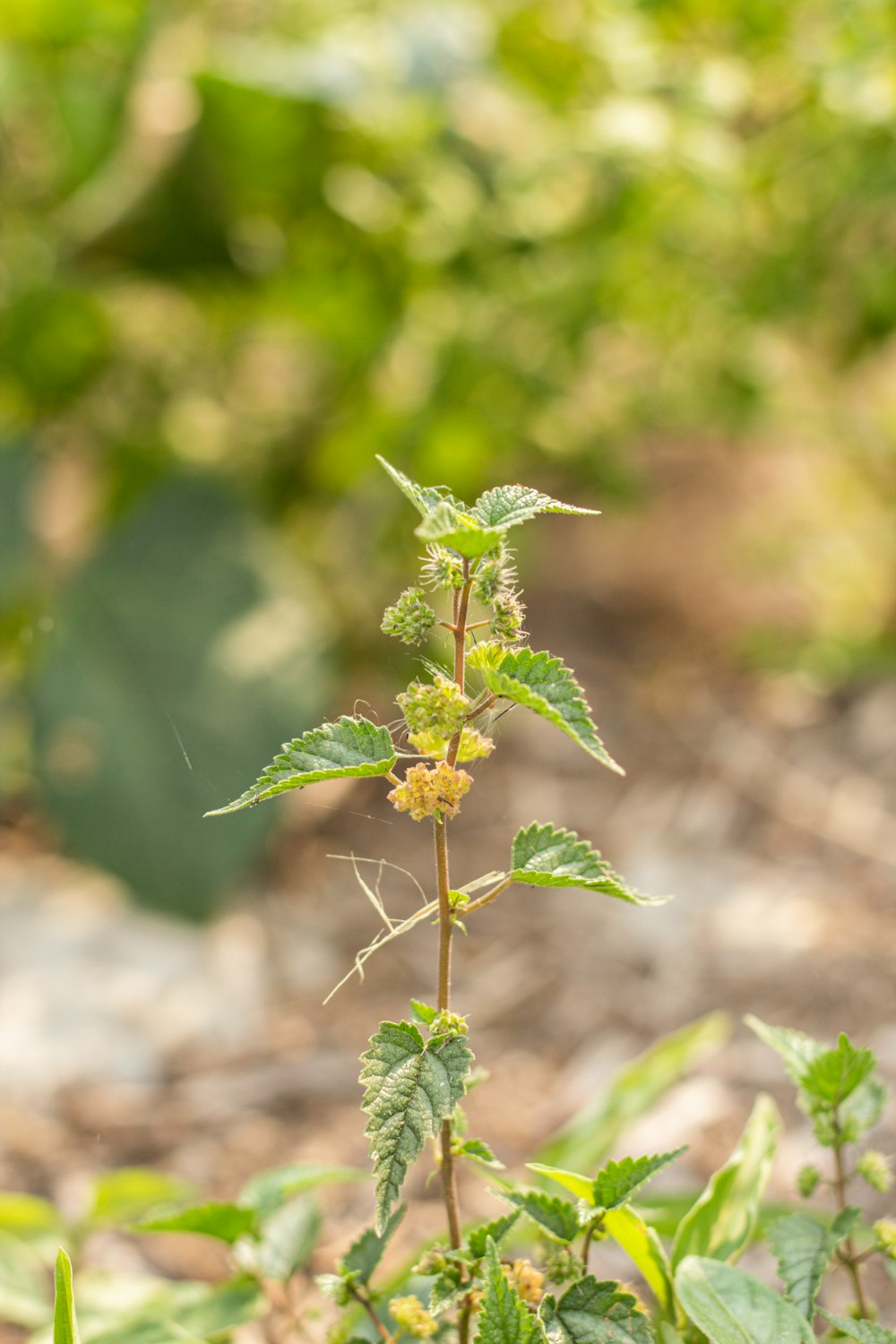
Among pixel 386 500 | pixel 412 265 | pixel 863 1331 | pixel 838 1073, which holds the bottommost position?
pixel 863 1331

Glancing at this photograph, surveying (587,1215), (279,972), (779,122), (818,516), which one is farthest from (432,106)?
(587,1215)

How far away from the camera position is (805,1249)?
0.55 meters

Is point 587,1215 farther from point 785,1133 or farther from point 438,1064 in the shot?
point 785,1133

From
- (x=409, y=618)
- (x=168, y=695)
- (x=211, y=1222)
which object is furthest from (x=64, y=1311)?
(x=168, y=695)

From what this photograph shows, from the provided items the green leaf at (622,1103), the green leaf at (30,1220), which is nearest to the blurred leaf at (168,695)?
the green leaf at (30,1220)

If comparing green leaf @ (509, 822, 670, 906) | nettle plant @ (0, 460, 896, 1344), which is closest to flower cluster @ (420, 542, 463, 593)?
nettle plant @ (0, 460, 896, 1344)

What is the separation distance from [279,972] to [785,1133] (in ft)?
2.06

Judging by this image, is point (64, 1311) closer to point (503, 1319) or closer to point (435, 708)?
point (503, 1319)

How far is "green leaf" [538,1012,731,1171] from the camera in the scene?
0.77 m

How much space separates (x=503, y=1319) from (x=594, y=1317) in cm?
5

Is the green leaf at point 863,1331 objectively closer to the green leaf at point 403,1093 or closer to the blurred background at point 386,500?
the green leaf at point 403,1093

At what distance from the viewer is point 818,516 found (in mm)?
2035

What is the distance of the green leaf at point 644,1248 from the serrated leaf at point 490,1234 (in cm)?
5

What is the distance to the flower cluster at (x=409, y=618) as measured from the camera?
0.47m
